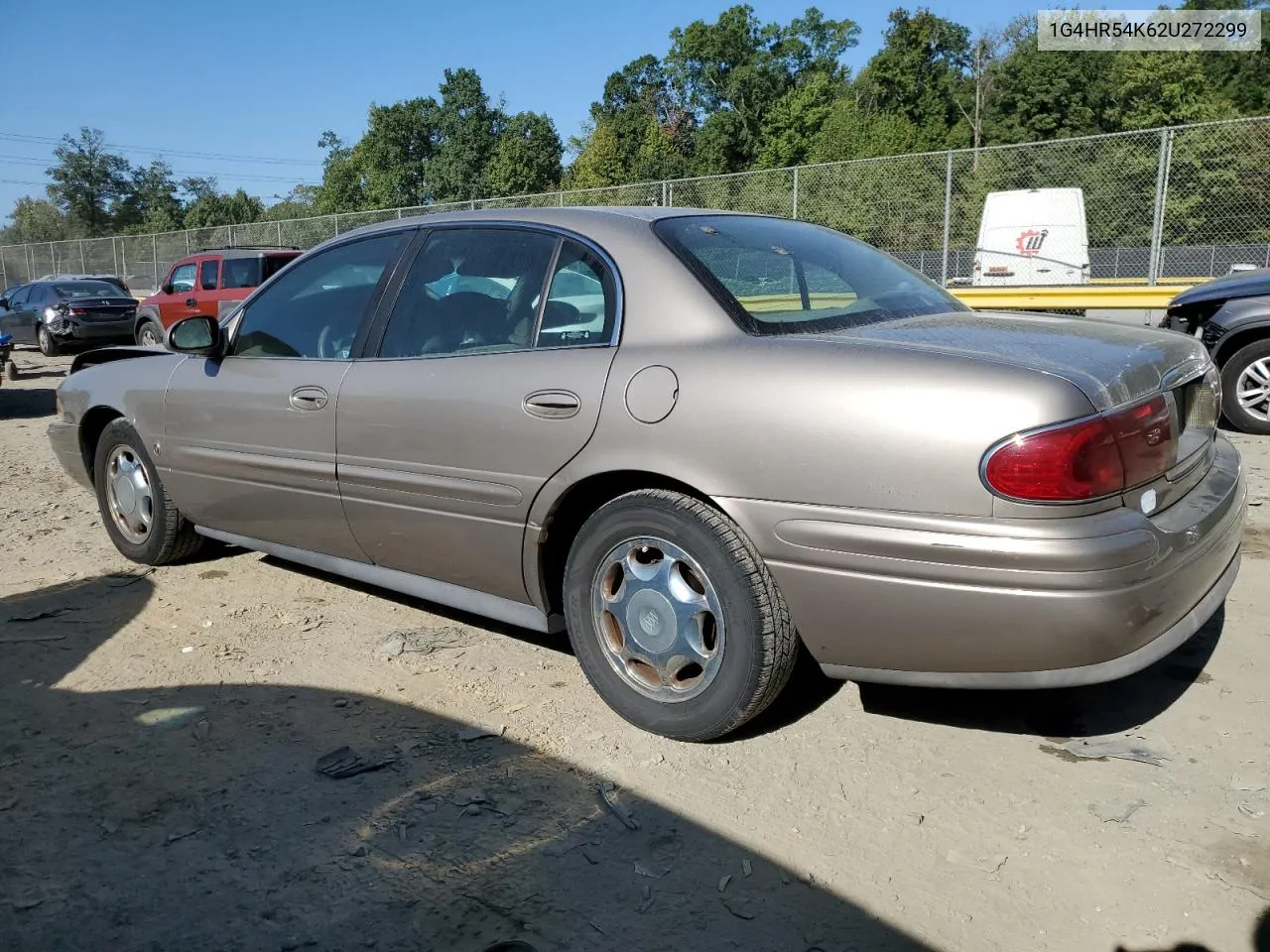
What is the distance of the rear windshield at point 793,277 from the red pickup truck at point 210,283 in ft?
45.6

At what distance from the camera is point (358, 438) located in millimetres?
3600

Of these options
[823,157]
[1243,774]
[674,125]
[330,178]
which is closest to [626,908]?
[1243,774]

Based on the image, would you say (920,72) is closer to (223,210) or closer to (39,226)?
(223,210)

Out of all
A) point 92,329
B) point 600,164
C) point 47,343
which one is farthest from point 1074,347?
point 600,164

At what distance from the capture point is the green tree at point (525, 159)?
6856 cm

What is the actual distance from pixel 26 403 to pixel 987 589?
12.8 m

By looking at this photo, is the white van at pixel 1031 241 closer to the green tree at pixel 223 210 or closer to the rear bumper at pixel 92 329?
the rear bumper at pixel 92 329

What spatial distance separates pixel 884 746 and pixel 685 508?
0.95 m

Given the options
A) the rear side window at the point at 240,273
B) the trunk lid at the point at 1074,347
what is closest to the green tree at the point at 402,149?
the rear side window at the point at 240,273

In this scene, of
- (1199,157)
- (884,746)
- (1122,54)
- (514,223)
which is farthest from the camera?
(1122,54)

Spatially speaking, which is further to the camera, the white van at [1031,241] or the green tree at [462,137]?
the green tree at [462,137]

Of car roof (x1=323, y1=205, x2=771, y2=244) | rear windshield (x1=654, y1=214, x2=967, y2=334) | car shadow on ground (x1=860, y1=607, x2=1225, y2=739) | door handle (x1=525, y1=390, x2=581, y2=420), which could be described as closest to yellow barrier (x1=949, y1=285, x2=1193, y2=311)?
rear windshield (x1=654, y1=214, x2=967, y2=334)

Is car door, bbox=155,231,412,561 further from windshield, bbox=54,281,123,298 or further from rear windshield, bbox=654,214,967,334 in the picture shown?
windshield, bbox=54,281,123,298

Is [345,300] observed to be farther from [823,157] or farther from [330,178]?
[330,178]
